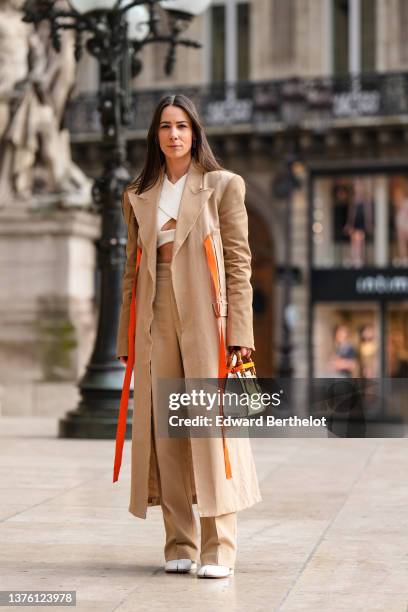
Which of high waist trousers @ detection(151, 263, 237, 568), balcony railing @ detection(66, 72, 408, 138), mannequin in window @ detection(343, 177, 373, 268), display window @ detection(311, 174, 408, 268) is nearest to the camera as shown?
high waist trousers @ detection(151, 263, 237, 568)

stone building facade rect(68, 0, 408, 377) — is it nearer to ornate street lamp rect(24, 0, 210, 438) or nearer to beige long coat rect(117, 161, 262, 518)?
ornate street lamp rect(24, 0, 210, 438)

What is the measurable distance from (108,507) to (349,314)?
26.0 meters

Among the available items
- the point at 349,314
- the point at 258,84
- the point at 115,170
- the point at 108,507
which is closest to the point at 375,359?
the point at 349,314

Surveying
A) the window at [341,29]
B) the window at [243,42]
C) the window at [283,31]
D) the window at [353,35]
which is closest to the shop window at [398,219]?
the window at [353,35]

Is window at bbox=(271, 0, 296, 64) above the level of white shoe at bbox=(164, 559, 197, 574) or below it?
above

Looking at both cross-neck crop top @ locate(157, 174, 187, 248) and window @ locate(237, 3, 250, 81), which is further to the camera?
window @ locate(237, 3, 250, 81)

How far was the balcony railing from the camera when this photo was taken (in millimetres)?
32781

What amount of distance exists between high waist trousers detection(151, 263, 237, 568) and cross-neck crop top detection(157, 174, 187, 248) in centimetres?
11

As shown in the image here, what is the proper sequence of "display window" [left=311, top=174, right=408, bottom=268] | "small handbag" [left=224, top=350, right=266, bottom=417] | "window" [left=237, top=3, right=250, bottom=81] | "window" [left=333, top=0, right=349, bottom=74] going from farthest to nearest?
"window" [left=237, top=3, right=250, bottom=81], "window" [left=333, top=0, right=349, bottom=74], "display window" [left=311, top=174, right=408, bottom=268], "small handbag" [left=224, top=350, right=266, bottom=417]

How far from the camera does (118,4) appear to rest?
11.5m

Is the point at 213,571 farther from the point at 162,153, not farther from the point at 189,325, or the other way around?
the point at 162,153

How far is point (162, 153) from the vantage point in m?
5.21

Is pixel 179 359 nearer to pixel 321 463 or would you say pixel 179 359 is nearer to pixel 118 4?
pixel 321 463

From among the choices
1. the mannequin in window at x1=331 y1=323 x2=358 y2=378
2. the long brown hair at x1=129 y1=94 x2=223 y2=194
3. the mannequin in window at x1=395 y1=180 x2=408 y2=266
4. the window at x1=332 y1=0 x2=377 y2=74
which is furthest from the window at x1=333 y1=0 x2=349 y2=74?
the long brown hair at x1=129 y1=94 x2=223 y2=194
